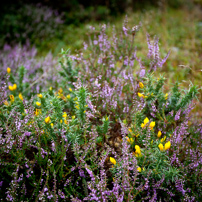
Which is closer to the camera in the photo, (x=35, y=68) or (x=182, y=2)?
(x=35, y=68)

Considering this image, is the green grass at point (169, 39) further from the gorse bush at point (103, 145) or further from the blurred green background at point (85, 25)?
the gorse bush at point (103, 145)

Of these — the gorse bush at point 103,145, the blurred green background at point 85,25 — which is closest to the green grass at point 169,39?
the blurred green background at point 85,25

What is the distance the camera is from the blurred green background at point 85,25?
479cm

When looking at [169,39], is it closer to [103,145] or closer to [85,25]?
[85,25]

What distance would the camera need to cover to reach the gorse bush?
1.38 metres

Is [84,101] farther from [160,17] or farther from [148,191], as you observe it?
[160,17]

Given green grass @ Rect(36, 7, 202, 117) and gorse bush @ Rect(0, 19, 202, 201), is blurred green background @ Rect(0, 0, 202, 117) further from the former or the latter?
gorse bush @ Rect(0, 19, 202, 201)

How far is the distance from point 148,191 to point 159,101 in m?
0.84

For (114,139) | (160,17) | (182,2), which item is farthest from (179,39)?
(114,139)

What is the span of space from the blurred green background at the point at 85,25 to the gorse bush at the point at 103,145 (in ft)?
7.21

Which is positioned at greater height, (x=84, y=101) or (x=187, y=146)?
(x=84, y=101)

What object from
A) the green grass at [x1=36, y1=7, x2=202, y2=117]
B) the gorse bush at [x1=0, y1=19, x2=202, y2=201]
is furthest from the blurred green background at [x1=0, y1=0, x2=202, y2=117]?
the gorse bush at [x1=0, y1=19, x2=202, y2=201]

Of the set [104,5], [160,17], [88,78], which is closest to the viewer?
[88,78]

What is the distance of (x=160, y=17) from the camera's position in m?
6.53
